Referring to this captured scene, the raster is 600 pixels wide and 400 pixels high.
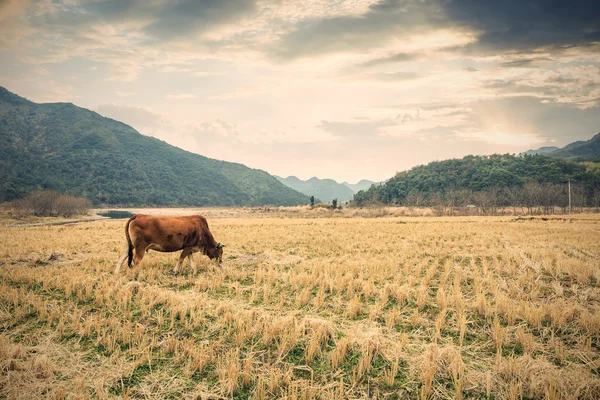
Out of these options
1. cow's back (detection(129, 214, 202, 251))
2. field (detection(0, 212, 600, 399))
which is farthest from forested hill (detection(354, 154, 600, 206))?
field (detection(0, 212, 600, 399))

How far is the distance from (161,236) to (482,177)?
137246 millimetres

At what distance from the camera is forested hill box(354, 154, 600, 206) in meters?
117

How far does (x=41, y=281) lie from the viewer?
8914mm

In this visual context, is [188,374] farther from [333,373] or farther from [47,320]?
[47,320]

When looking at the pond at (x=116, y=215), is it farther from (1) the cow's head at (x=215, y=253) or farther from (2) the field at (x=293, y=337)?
(2) the field at (x=293, y=337)

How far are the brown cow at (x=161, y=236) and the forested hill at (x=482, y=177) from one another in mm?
106242

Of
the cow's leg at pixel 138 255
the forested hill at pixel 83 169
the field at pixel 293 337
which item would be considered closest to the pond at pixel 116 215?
the forested hill at pixel 83 169

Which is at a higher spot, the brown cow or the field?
the brown cow

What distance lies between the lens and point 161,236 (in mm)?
10445

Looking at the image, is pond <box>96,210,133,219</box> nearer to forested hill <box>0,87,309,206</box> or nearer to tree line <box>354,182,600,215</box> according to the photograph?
forested hill <box>0,87,309,206</box>

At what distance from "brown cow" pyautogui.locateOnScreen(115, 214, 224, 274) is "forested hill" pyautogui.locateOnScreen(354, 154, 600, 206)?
106 metres

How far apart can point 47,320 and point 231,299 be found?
3.85 m

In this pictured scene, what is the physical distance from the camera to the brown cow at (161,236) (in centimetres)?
1020

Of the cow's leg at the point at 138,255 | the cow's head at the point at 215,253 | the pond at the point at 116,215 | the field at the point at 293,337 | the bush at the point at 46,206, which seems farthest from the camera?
the pond at the point at 116,215
